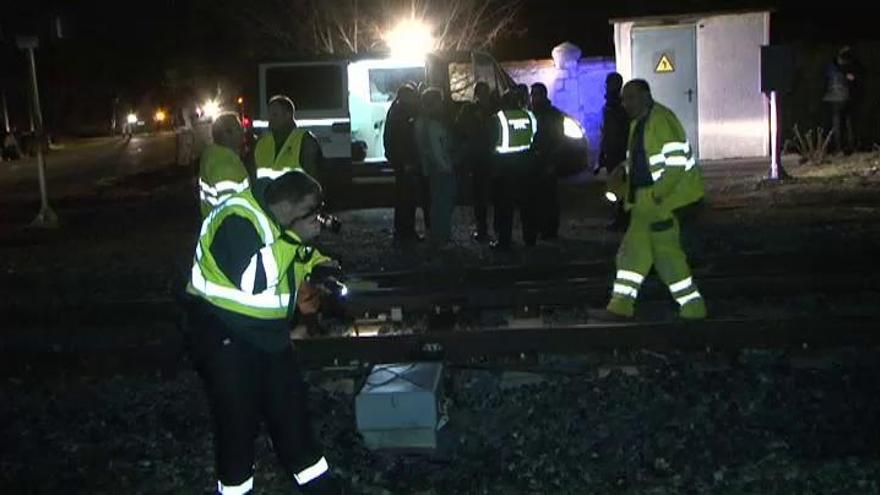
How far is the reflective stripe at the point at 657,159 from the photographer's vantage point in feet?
30.7

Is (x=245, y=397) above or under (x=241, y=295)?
under

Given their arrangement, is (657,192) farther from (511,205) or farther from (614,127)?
(614,127)

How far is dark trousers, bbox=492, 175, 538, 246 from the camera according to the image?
1359 cm

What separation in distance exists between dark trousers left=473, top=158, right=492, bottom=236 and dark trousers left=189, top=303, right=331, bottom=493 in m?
8.56

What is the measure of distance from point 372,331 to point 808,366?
134 inches

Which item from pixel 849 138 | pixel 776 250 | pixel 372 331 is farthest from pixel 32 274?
pixel 849 138

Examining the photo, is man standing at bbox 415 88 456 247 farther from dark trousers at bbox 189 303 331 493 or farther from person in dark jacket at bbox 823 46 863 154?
person in dark jacket at bbox 823 46 863 154

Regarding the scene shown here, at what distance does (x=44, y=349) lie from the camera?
10141 millimetres

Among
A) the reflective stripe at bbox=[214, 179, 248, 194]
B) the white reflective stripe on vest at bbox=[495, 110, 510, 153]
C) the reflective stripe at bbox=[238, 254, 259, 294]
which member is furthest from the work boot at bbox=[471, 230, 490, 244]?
the reflective stripe at bbox=[238, 254, 259, 294]

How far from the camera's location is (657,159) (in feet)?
30.8

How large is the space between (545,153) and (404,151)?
5.47 ft

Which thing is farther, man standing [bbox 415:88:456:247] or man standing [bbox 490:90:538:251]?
man standing [bbox 415:88:456:247]

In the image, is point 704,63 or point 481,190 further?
point 704,63

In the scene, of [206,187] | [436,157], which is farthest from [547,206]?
[206,187]
